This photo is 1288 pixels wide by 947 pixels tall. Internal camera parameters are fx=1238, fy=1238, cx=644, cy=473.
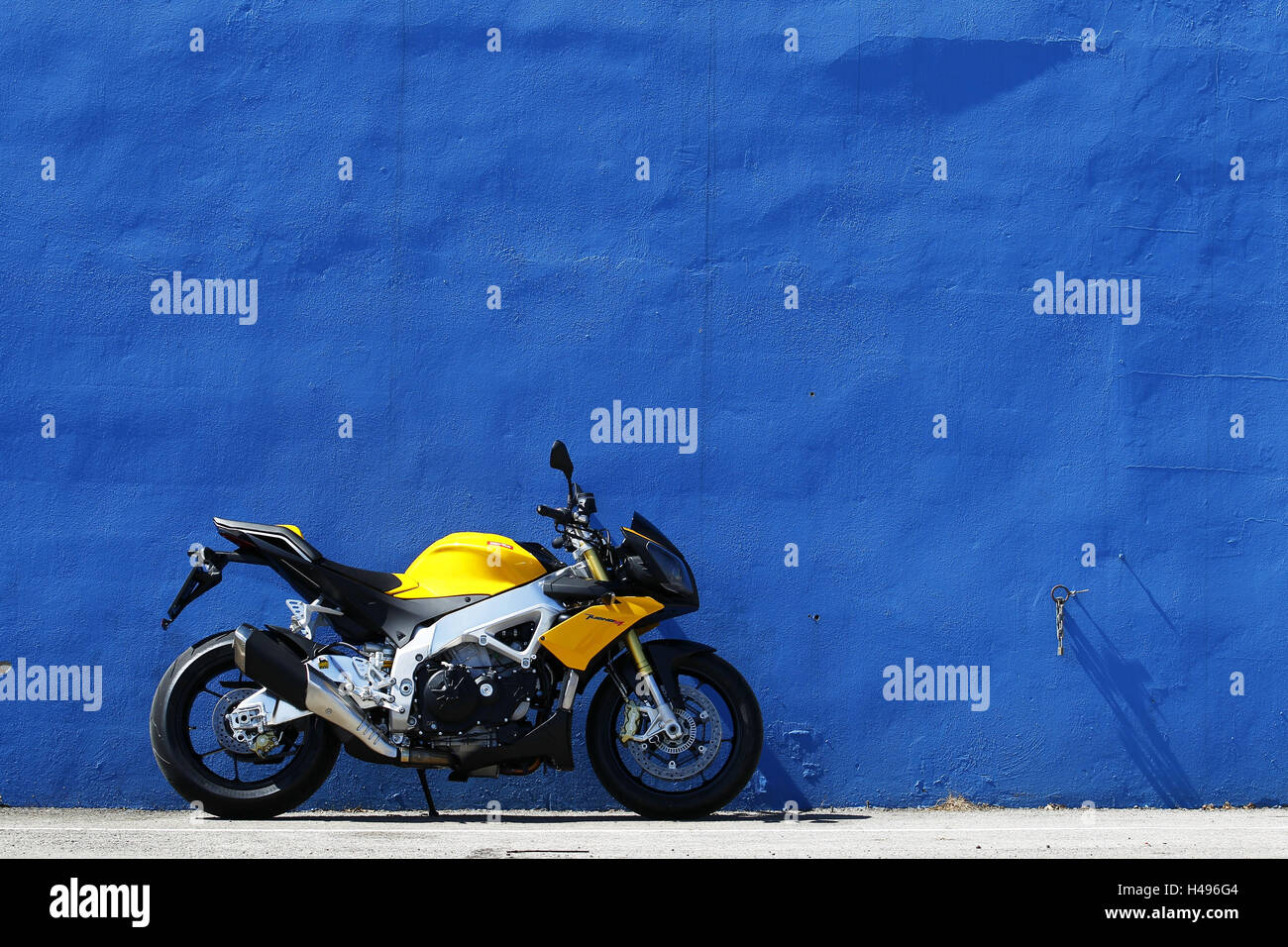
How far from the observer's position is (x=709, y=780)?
4.98 metres

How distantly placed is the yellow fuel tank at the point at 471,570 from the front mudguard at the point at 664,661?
0.50 meters

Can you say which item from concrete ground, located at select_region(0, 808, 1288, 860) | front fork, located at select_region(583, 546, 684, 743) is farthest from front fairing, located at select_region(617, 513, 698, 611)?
concrete ground, located at select_region(0, 808, 1288, 860)

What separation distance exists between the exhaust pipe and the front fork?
0.83 meters

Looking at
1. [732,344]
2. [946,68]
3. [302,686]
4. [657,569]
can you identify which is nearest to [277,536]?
[302,686]

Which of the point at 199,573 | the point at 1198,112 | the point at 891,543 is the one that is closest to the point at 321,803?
the point at 199,573

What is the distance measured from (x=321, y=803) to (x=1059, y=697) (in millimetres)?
3428

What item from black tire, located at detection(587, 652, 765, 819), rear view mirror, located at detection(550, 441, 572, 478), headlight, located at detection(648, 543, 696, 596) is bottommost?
black tire, located at detection(587, 652, 765, 819)

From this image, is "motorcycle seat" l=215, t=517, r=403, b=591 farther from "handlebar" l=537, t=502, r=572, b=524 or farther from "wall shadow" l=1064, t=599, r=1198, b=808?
"wall shadow" l=1064, t=599, r=1198, b=808

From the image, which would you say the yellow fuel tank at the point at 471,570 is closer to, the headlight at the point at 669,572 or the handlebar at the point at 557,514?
the handlebar at the point at 557,514

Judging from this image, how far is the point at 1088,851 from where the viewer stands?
452cm

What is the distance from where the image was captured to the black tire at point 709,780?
4.96 metres

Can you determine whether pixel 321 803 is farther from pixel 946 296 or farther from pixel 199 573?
pixel 946 296

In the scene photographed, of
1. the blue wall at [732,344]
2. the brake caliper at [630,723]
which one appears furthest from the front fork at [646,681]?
the blue wall at [732,344]

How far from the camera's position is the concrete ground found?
14.4 feet
